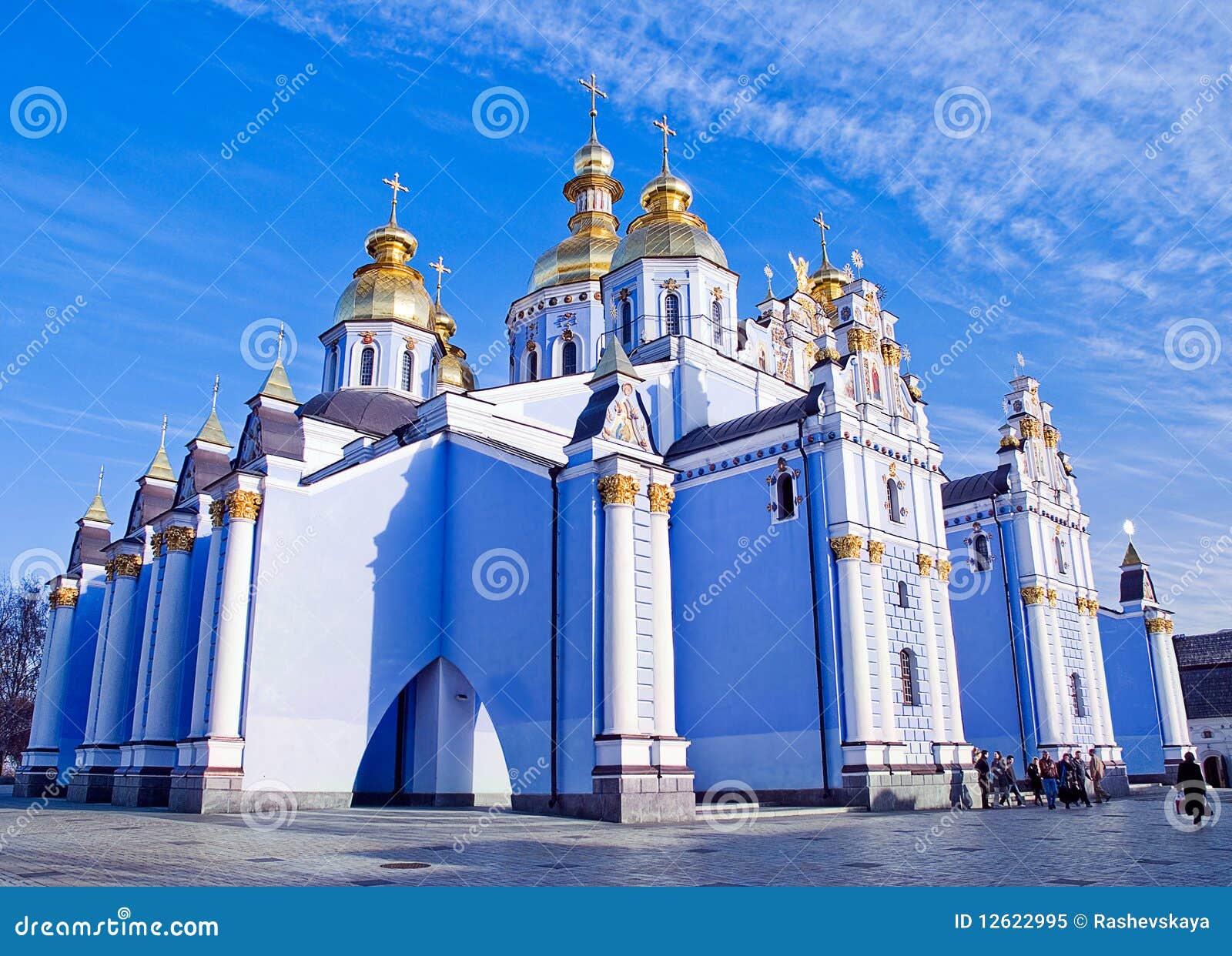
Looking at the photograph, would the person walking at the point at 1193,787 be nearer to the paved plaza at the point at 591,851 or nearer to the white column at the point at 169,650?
the paved plaza at the point at 591,851

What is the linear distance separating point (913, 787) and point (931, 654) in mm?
3004

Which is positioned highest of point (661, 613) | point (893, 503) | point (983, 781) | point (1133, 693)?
point (893, 503)

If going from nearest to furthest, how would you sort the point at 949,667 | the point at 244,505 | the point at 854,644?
the point at 244,505
the point at 854,644
the point at 949,667

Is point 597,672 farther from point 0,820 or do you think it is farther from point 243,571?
point 0,820

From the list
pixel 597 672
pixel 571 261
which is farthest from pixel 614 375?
pixel 571 261

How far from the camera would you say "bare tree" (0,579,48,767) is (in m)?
45.9

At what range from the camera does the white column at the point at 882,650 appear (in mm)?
19448

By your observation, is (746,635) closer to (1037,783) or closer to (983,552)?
(1037,783)

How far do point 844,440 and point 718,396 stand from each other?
561 cm

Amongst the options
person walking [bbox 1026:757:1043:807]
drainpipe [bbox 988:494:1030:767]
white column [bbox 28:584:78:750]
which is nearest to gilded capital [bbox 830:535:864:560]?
person walking [bbox 1026:757:1043:807]

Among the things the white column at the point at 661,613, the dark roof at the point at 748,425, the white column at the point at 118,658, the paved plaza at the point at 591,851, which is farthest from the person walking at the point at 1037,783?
the white column at the point at 118,658

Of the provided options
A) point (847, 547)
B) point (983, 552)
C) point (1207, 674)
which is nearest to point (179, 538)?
point (847, 547)

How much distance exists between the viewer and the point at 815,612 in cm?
2002

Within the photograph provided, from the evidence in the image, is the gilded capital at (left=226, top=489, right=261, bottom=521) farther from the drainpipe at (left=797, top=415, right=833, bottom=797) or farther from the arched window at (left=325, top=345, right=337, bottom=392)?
the arched window at (left=325, top=345, right=337, bottom=392)
